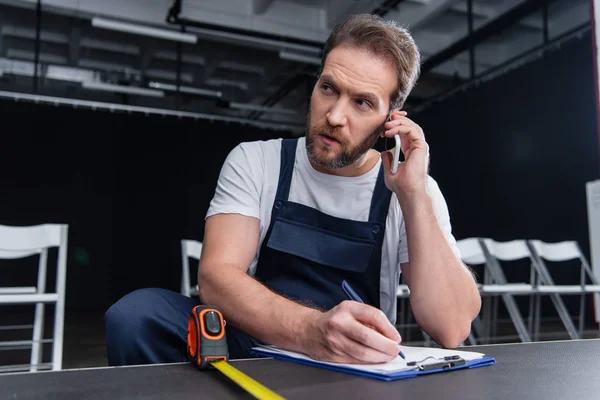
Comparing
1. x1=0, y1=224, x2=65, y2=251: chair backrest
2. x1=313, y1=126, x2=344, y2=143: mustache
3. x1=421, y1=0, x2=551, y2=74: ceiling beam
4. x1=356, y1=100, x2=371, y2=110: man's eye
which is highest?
x1=421, y1=0, x2=551, y2=74: ceiling beam

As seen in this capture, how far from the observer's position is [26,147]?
7410 mm

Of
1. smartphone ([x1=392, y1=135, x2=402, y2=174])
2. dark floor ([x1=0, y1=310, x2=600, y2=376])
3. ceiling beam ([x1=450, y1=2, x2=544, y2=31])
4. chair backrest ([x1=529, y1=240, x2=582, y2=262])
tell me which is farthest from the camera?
ceiling beam ([x1=450, y1=2, x2=544, y2=31])

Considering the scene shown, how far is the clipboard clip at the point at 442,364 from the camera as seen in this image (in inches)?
23.8

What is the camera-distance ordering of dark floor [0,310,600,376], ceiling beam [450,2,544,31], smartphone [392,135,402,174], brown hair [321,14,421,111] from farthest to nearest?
ceiling beam [450,2,544,31], dark floor [0,310,600,376], brown hair [321,14,421,111], smartphone [392,135,402,174]

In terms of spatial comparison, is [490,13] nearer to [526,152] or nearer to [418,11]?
[418,11]

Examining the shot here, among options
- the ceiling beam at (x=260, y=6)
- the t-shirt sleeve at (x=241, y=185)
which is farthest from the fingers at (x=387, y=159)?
the ceiling beam at (x=260, y=6)

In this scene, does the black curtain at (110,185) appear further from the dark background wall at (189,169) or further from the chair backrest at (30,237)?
the chair backrest at (30,237)

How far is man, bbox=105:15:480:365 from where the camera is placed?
898mm

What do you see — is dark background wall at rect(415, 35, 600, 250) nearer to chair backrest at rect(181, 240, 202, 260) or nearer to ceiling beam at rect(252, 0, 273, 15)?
ceiling beam at rect(252, 0, 273, 15)

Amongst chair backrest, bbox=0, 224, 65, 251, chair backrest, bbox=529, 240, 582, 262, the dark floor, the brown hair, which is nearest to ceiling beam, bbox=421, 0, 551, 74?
chair backrest, bbox=529, 240, 582, 262

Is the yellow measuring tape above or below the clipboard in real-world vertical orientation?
above

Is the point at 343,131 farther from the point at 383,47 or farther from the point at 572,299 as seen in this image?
the point at 572,299

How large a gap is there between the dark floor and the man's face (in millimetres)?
2074

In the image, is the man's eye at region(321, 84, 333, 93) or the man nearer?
the man
